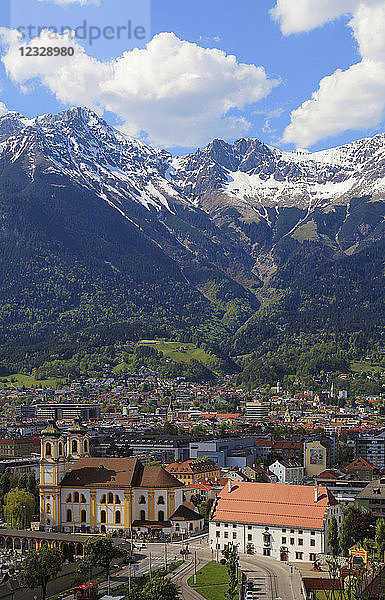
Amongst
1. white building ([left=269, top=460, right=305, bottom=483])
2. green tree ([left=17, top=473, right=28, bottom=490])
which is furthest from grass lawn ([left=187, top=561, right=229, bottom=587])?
white building ([left=269, top=460, right=305, bottom=483])

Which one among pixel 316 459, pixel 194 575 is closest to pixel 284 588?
pixel 194 575

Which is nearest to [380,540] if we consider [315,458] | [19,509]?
[19,509]

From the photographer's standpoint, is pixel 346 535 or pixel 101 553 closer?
pixel 101 553

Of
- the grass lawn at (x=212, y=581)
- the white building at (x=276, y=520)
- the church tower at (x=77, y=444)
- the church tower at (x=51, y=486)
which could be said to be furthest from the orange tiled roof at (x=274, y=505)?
the church tower at (x=77, y=444)

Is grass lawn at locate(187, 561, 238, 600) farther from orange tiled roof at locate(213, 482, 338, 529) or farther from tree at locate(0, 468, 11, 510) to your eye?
tree at locate(0, 468, 11, 510)

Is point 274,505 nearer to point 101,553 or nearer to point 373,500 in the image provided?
point 373,500

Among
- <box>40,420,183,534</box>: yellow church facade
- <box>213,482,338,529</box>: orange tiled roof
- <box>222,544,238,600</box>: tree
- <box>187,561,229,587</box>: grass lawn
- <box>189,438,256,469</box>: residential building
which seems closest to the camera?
<box>222,544,238,600</box>: tree

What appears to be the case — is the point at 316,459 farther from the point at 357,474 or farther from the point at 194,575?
the point at 194,575
